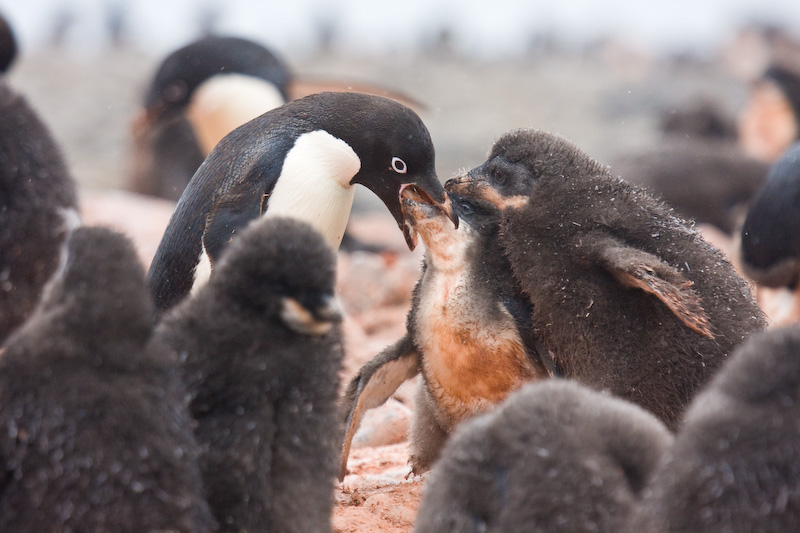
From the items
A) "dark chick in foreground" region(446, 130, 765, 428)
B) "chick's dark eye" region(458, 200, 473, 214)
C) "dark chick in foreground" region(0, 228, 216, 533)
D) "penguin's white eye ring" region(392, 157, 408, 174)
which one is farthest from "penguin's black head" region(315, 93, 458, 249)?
"dark chick in foreground" region(0, 228, 216, 533)

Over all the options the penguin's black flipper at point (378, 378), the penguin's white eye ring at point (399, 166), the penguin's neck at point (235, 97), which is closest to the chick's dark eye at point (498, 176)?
the penguin's white eye ring at point (399, 166)

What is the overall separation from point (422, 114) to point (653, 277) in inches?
620

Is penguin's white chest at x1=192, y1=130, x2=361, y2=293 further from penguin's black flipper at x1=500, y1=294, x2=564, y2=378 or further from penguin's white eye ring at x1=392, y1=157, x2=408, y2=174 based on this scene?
penguin's black flipper at x1=500, y1=294, x2=564, y2=378

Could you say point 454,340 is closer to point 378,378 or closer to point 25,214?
point 378,378

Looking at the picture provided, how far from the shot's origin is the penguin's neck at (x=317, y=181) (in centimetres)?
465

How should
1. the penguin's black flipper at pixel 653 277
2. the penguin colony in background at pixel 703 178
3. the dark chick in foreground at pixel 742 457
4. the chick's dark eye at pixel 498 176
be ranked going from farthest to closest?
the penguin colony in background at pixel 703 178
the chick's dark eye at pixel 498 176
the penguin's black flipper at pixel 653 277
the dark chick in foreground at pixel 742 457

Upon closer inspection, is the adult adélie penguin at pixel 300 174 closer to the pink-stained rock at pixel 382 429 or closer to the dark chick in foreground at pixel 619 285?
the dark chick in foreground at pixel 619 285

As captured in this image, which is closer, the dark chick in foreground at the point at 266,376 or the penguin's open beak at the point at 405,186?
the dark chick in foreground at the point at 266,376

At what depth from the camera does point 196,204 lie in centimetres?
470

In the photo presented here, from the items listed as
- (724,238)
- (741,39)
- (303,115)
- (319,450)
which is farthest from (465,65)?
(319,450)

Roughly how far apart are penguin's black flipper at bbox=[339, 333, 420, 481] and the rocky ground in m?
0.33

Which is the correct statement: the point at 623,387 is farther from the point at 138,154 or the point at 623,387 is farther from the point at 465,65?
the point at 465,65

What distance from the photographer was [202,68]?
9328 mm

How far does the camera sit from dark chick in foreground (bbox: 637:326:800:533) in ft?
7.70
